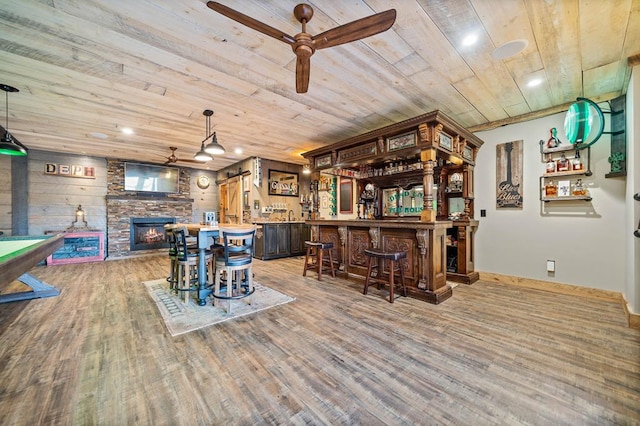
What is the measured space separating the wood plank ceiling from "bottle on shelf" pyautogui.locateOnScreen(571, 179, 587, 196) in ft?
3.64

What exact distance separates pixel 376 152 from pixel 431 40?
69.9 inches

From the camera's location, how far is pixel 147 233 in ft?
23.6

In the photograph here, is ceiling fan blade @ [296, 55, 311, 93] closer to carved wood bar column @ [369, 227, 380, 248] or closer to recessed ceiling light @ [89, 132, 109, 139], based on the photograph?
carved wood bar column @ [369, 227, 380, 248]

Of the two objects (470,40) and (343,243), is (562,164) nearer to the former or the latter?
(470,40)

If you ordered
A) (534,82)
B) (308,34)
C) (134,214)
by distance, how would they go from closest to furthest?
(308,34), (534,82), (134,214)

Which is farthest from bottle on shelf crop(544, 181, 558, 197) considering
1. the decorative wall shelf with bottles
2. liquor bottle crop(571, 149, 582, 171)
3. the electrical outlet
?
the electrical outlet

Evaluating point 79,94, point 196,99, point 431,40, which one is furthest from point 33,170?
point 431,40

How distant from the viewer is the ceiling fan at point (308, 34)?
1544 millimetres

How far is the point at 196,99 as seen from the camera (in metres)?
3.29

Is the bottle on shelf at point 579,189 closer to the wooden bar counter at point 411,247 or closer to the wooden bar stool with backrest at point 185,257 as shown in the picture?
the wooden bar counter at point 411,247

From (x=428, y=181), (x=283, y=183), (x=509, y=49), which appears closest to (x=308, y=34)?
(x=509, y=49)

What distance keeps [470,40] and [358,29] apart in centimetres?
126

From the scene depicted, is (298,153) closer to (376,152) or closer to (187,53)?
(376,152)

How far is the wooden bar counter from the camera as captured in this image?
325 cm
